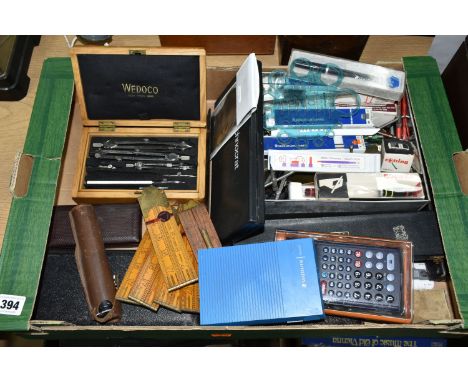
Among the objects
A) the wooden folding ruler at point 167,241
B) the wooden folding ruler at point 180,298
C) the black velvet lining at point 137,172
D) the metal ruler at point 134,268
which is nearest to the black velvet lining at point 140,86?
the black velvet lining at point 137,172

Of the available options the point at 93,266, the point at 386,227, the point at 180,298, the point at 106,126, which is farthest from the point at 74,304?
the point at 386,227

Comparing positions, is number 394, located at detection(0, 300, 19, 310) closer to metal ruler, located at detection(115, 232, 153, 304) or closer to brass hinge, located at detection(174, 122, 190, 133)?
metal ruler, located at detection(115, 232, 153, 304)

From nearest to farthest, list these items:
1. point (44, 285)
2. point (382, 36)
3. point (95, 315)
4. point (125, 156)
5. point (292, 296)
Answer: point (292, 296), point (95, 315), point (44, 285), point (125, 156), point (382, 36)

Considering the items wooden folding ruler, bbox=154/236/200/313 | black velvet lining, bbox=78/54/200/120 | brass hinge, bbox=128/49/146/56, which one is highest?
brass hinge, bbox=128/49/146/56

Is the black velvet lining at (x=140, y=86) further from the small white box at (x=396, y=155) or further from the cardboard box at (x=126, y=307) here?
the small white box at (x=396, y=155)

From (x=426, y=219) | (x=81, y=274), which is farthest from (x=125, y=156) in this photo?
(x=426, y=219)

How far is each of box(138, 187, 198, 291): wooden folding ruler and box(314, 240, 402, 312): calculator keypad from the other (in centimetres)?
33

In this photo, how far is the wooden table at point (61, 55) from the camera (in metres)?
1.46

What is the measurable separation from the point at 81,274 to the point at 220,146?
0.49m

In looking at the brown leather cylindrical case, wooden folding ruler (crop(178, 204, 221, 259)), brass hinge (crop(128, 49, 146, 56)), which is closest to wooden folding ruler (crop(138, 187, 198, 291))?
wooden folding ruler (crop(178, 204, 221, 259))

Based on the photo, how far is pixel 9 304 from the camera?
1.10 m

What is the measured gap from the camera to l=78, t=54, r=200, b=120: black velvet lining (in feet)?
4.29

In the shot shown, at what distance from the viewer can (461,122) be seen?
1.38m

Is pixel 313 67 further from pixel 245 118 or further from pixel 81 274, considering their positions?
pixel 81 274
